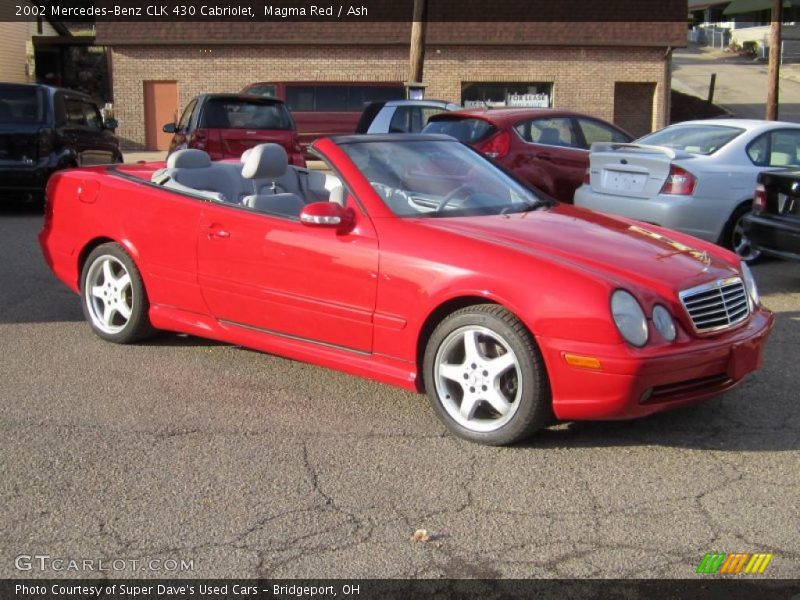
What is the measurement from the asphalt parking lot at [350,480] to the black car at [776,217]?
8.12 feet

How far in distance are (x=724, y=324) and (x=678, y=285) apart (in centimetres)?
36

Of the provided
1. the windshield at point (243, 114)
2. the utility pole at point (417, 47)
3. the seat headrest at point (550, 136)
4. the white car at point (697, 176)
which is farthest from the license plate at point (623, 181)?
the utility pole at point (417, 47)

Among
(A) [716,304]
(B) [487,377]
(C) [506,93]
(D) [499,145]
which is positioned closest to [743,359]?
(A) [716,304]

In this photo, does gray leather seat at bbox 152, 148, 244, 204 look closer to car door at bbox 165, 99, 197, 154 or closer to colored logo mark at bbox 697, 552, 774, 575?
colored logo mark at bbox 697, 552, 774, 575

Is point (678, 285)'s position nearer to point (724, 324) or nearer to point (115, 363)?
point (724, 324)

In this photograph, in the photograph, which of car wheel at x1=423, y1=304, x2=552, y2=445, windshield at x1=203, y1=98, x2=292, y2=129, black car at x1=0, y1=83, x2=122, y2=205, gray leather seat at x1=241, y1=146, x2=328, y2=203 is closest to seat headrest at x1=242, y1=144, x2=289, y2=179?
gray leather seat at x1=241, y1=146, x2=328, y2=203

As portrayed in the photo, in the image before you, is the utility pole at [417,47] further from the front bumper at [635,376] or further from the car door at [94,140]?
the front bumper at [635,376]

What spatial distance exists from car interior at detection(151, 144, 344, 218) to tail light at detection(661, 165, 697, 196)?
3956 millimetres

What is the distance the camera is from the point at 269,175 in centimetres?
638

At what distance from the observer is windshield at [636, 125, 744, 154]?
999cm

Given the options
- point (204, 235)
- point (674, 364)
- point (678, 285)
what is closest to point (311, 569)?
point (674, 364)

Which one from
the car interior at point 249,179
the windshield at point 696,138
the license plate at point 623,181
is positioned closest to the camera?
the car interior at point 249,179

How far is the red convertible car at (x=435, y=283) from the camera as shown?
450 centimetres

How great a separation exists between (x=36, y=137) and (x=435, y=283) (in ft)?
31.1
